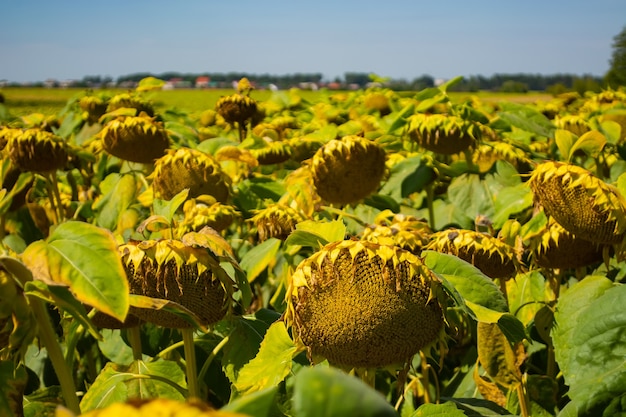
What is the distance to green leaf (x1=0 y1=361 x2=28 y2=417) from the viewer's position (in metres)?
1.15

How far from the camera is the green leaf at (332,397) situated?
44 cm

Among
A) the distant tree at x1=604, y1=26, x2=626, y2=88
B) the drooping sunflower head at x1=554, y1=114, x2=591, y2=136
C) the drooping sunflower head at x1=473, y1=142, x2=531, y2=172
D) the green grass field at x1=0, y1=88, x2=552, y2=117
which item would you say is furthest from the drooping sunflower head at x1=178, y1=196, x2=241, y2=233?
the distant tree at x1=604, y1=26, x2=626, y2=88

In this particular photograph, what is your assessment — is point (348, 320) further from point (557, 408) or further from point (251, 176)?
point (251, 176)

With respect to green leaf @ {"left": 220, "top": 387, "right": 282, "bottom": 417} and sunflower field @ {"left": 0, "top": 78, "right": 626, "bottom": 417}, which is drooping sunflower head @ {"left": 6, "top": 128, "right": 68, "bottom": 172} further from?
green leaf @ {"left": 220, "top": 387, "right": 282, "bottom": 417}

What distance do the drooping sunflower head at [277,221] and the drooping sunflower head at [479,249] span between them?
25.6 inches

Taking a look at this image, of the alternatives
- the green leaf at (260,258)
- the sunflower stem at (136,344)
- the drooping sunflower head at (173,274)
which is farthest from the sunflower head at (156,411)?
the green leaf at (260,258)

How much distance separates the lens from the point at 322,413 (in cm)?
44

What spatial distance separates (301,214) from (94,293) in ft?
4.85

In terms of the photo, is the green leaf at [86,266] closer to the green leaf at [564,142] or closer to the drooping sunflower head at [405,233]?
the drooping sunflower head at [405,233]

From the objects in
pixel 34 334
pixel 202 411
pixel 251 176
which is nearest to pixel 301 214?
pixel 251 176

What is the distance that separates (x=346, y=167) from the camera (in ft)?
8.14

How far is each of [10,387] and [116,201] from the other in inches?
78.6

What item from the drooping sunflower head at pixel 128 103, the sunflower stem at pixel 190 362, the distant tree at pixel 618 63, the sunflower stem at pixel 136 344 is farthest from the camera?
the distant tree at pixel 618 63

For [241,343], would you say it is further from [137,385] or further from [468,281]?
[468,281]
